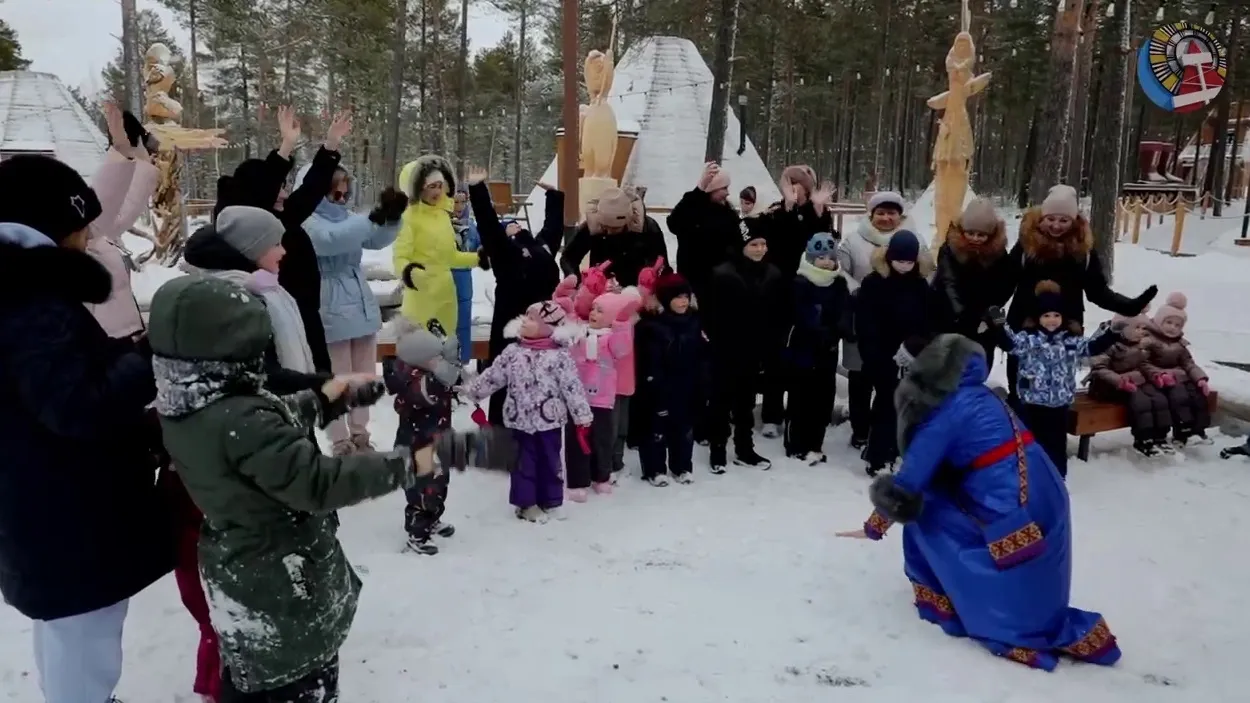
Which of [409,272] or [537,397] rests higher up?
[409,272]

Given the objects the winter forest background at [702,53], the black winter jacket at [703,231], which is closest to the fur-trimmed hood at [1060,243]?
the black winter jacket at [703,231]

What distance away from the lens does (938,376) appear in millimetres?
3439

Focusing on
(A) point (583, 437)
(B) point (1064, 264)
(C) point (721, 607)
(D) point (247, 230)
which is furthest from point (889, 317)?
(D) point (247, 230)

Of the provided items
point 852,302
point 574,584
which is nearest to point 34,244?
point 574,584

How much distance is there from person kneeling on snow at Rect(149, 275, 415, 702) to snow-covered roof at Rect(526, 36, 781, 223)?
14.0 m

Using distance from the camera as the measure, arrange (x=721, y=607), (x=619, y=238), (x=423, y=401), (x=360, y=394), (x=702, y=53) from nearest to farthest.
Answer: (x=360, y=394) → (x=721, y=607) → (x=423, y=401) → (x=619, y=238) → (x=702, y=53)

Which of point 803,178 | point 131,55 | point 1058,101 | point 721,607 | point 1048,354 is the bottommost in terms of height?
point 721,607

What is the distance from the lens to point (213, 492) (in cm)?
216

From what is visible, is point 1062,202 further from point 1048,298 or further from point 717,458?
point 717,458

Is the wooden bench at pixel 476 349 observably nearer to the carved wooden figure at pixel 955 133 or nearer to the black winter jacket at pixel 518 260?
the black winter jacket at pixel 518 260

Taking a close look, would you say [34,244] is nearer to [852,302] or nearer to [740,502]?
[740,502]

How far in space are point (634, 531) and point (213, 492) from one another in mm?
2849

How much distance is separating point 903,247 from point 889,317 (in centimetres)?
46

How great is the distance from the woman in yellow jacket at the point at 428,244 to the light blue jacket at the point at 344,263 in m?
0.47
